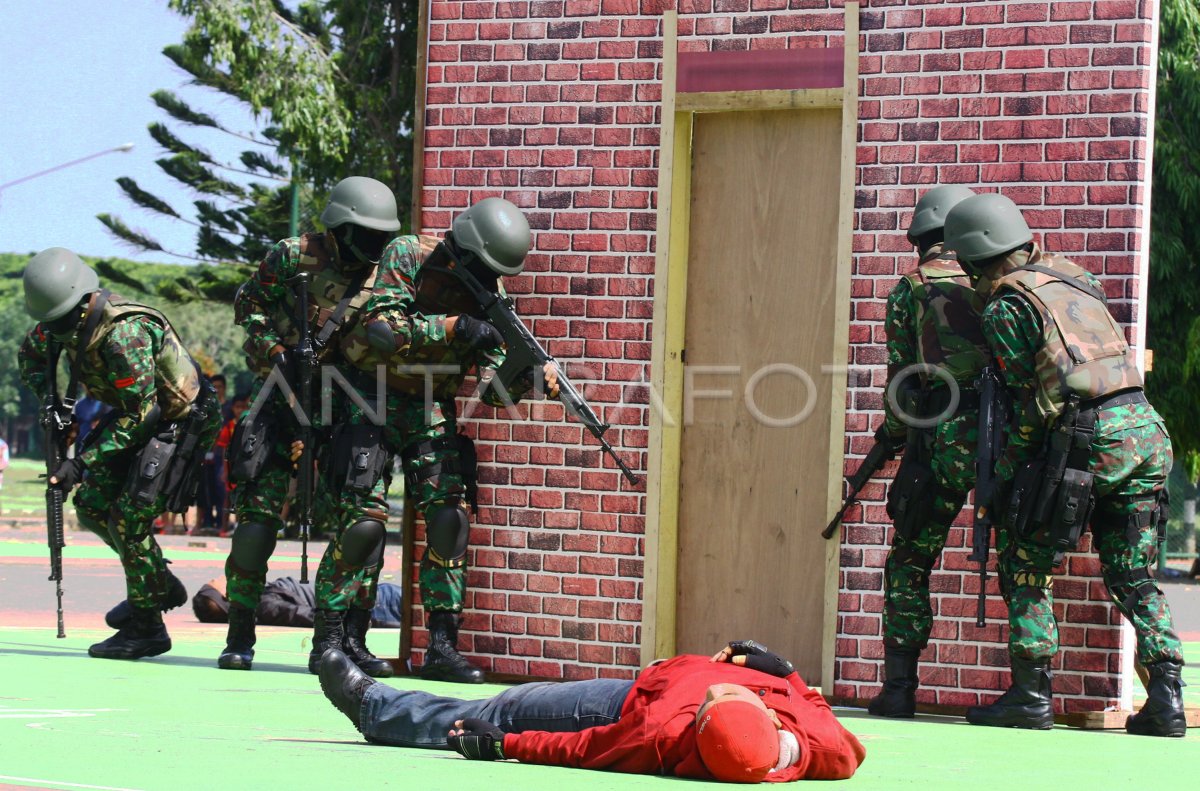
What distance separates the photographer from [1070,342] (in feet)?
22.3

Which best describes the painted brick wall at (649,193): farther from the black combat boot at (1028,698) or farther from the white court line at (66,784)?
the white court line at (66,784)

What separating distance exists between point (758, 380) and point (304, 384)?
207 cm

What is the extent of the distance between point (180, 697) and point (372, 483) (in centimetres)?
143

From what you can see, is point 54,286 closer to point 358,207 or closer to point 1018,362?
point 358,207

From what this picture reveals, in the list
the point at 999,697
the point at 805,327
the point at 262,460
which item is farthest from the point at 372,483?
the point at 999,697

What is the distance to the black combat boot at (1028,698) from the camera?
7004 millimetres

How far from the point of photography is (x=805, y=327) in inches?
321

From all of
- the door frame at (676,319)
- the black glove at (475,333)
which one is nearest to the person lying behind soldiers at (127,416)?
the black glove at (475,333)

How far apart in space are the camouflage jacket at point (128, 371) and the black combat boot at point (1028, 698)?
411 centimetres

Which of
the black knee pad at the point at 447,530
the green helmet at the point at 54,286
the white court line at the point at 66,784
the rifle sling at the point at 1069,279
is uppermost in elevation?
the rifle sling at the point at 1069,279

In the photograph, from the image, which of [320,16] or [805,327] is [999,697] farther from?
[320,16]

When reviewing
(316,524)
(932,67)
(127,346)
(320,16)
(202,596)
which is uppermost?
(320,16)

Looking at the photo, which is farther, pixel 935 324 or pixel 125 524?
pixel 125 524

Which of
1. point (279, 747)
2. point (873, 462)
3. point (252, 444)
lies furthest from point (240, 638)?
point (873, 462)
